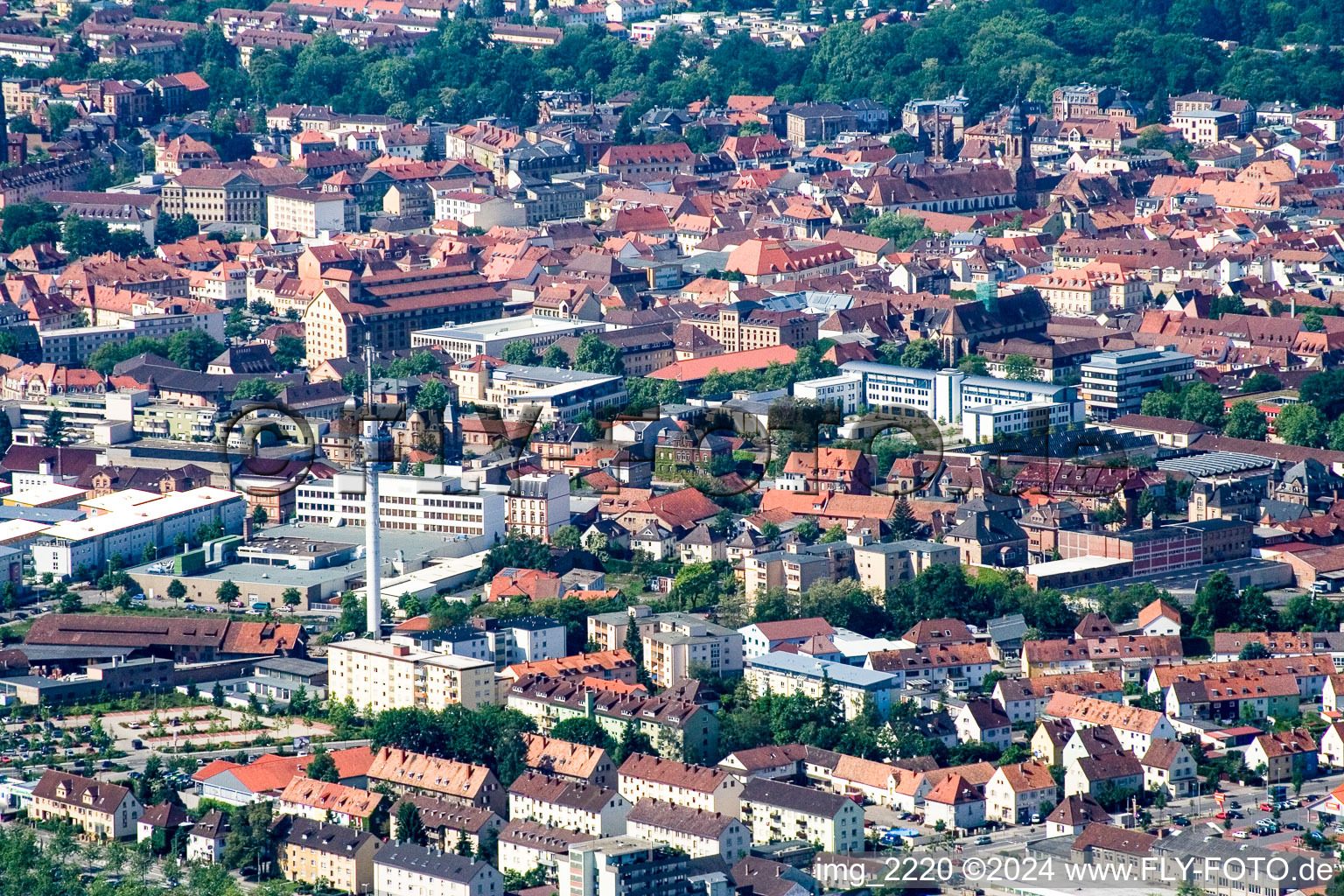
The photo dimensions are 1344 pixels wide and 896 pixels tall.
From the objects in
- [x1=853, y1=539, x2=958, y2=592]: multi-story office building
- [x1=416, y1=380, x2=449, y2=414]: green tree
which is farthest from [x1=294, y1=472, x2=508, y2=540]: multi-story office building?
[x1=853, y1=539, x2=958, y2=592]: multi-story office building

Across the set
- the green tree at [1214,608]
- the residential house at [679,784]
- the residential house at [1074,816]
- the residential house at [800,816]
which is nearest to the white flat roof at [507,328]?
the green tree at [1214,608]

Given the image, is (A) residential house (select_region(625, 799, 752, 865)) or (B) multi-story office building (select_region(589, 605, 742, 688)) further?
(B) multi-story office building (select_region(589, 605, 742, 688))

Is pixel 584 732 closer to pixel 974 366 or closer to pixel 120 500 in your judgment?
pixel 120 500

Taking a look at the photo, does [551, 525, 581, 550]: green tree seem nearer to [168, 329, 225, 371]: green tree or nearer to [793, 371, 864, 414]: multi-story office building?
[793, 371, 864, 414]: multi-story office building

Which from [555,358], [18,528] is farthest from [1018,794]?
[555,358]

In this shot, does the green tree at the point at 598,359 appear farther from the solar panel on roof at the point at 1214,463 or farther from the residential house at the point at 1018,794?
the residential house at the point at 1018,794

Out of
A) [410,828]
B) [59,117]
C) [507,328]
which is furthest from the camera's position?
[59,117]

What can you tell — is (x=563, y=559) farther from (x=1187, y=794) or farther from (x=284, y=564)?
(x=1187, y=794)

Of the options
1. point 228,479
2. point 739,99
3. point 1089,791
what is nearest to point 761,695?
point 1089,791
